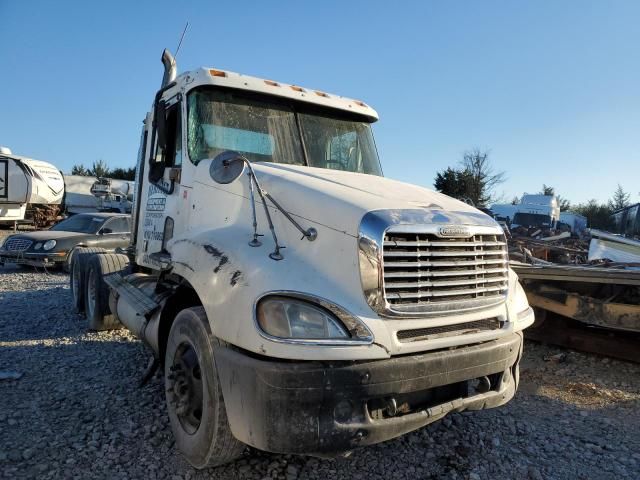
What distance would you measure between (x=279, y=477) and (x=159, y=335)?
1.36m

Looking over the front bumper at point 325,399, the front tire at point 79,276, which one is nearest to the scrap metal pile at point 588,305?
the front bumper at point 325,399

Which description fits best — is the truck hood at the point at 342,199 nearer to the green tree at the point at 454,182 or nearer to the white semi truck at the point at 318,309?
the white semi truck at the point at 318,309

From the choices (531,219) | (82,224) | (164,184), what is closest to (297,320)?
(164,184)

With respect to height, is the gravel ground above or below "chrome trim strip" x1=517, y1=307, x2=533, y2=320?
below

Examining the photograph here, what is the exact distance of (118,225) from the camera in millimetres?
12266

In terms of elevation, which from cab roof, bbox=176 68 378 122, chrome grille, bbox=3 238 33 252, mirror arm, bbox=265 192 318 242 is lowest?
chrome grille, bbox=3 238 33 252

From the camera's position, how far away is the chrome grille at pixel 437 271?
2.57m

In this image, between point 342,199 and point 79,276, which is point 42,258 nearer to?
point 79,276

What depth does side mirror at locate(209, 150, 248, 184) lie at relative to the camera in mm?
3019

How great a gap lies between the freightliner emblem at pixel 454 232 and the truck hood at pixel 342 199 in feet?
0.16

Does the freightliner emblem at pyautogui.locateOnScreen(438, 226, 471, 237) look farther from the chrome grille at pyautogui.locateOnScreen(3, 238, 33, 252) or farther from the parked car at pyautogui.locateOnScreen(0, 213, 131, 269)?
the chrome grille at pyautogui.locateOnScreen(3, 238, 33, 252)

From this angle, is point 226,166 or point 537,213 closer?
point 226,166

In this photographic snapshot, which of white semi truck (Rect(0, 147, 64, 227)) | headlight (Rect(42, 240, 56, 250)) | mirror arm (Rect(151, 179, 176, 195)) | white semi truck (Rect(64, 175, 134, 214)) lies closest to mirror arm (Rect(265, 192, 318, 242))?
mirror arm (Rect(151, 179, 176, 195))

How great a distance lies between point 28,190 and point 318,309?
21.8m
